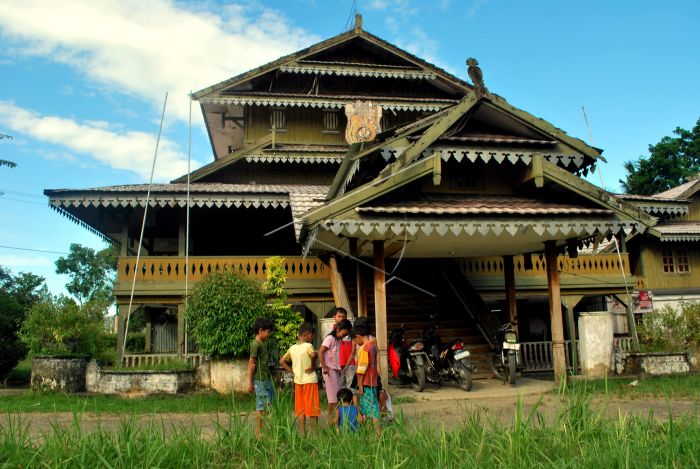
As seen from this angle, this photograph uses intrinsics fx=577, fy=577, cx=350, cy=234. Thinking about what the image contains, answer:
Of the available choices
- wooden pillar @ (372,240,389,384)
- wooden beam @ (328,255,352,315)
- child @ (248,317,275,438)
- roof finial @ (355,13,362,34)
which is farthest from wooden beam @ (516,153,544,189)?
roof finial @ (355,13,362,34)

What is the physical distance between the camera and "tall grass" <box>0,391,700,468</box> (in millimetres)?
4609

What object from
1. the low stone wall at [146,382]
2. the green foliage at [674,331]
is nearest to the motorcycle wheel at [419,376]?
the low stone wall at [146,382]

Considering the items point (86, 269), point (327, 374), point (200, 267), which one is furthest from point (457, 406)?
point (86, 269)

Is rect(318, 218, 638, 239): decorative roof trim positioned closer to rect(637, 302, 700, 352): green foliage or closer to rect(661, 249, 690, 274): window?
rect(637, 302, 700, 352): green foliage

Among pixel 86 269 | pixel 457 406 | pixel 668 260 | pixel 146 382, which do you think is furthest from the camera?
pixel 86 269

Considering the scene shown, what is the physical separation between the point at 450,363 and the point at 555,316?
2.24 meters

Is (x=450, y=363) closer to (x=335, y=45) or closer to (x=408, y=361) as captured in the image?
(x=408, y=361)

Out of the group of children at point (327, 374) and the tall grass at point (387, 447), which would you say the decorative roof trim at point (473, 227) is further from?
the tall grass at point (387, 447)

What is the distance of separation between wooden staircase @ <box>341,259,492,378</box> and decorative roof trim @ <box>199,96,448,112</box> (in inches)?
282

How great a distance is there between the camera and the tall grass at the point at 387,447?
4.61 metres

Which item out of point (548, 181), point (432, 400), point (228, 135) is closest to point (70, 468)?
point (432, 400)

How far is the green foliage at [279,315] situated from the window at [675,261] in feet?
59.1

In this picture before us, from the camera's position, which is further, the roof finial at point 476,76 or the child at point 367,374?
the roof finial at point 476,76

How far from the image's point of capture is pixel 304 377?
22.5 feet
